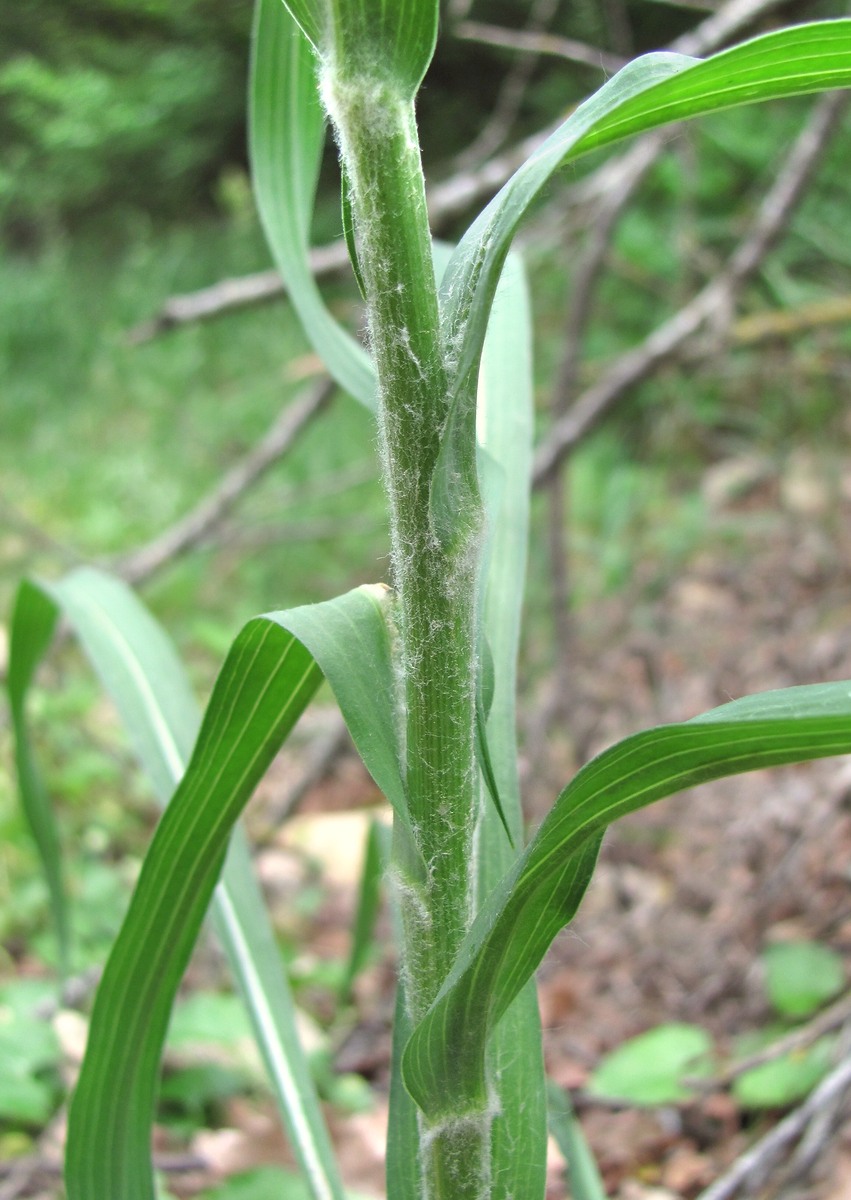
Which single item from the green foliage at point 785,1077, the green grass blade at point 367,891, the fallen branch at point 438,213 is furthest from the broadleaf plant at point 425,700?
the fallen branch at point 438,213

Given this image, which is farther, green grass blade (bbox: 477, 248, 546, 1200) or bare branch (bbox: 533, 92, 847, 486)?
bare branch (bbox: 533, 92, 847, 486)

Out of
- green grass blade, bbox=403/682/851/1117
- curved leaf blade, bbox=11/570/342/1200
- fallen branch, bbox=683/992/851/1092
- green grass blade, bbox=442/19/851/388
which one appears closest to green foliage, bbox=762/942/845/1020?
fallen branch, bbox=683/992/851/1092

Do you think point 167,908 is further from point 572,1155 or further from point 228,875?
point 572,1155

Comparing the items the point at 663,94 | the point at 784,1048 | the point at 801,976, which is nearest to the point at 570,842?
the point at 663,94

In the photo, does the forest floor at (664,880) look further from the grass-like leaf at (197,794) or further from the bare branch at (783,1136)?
the grass-like leaf at (197,794)

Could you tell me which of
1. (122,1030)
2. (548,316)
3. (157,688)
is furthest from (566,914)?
(548,316)

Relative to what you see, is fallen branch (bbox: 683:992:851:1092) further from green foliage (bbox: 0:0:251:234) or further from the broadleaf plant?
green foliage (bbox: 0:0:251:234)

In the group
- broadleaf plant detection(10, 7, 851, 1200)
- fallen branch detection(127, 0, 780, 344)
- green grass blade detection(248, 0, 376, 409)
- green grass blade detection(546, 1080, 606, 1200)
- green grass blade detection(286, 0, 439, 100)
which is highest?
fallen branch detection(127, 0, 780, 344)
